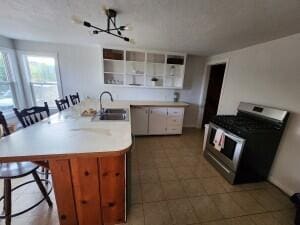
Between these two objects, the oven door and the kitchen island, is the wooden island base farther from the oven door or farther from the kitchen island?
the oven door

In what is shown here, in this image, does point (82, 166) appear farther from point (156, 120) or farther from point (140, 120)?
point (156, 120)

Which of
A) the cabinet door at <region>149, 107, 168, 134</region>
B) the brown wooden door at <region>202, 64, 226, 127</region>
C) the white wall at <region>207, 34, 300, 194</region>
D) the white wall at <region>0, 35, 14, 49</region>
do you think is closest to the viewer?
the white wall at <region>207, 34, 300, 194</region>

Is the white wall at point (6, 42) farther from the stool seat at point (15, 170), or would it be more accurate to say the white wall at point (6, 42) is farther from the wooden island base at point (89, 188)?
the wooden island base at point (89, 188)

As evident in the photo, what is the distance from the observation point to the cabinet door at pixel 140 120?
339cm

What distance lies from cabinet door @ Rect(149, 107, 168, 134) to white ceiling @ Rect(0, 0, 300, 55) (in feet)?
5.67

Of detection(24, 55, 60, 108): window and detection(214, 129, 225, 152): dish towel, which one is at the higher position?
detection(24, 55, 60, 108): window

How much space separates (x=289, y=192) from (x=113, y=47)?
4139 millimetres

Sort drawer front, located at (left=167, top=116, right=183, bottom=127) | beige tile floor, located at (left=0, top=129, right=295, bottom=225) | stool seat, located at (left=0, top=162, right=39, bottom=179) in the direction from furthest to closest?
drawer front, located at (left=167, top=116, right=183, bottom=127) < beige tile floor, located at (left=0, top=129, right=295, bottom=225) < stool seat, located at (left=0, top=162, right=39, bottom=179)

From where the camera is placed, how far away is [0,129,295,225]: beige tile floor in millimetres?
1505

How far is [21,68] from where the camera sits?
10.9 ft

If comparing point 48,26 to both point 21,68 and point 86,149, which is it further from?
point 86,149

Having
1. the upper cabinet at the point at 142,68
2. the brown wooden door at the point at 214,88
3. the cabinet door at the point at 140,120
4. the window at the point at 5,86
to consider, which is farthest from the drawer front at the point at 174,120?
the window at the point at 5,86

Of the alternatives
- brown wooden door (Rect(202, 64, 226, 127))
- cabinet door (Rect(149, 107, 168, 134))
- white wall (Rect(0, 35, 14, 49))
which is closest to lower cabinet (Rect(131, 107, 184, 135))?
cabinet door (Rect(149, 107, 168, 134))

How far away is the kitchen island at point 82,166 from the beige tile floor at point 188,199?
350 millimetres
